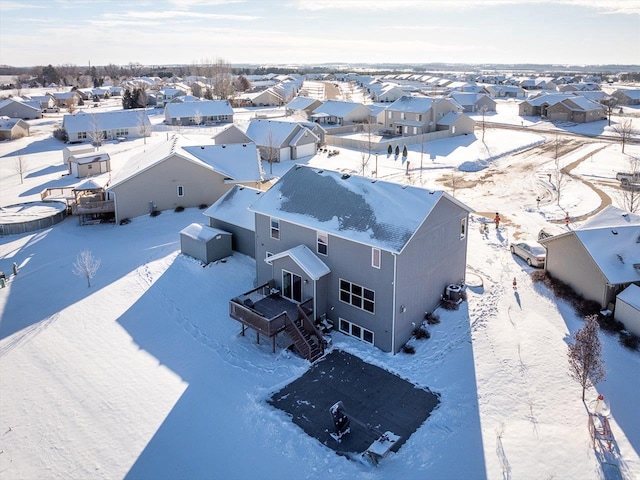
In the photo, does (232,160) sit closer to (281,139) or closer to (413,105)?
(281,139)

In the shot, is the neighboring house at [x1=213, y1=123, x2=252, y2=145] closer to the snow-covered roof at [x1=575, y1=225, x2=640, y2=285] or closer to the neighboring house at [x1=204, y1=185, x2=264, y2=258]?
the neighboring house at [x1=204, y1=185, x2=264, y2=258]

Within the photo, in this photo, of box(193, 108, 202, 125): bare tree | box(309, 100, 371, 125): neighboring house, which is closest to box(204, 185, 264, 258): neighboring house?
box(309, 100, 371, 125): neighboring house

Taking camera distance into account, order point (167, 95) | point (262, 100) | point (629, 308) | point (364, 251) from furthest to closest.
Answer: point (167, 95)
point (262, 100)
point (629, 308)
point (364, 251)

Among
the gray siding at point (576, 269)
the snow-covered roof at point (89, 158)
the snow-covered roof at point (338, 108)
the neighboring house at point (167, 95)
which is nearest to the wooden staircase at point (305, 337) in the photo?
the gray siding at point (576, 269)

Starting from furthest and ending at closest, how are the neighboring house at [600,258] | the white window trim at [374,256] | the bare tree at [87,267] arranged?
1. the bare tree at [87,267]
2. the neighboring house at [600,258]
3. the white window trim at [374,256]

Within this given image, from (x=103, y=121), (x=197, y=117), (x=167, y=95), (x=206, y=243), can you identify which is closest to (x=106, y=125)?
(x=103, y=121)

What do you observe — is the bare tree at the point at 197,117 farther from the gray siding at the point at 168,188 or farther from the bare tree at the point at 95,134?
the gray siding at the point at 168,188
